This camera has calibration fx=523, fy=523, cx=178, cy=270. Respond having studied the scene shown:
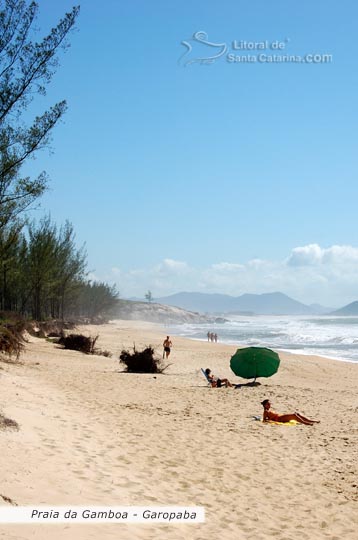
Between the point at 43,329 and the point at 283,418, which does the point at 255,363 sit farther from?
the point at 43,329

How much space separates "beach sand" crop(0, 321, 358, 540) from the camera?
6.33m

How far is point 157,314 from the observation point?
148 meters

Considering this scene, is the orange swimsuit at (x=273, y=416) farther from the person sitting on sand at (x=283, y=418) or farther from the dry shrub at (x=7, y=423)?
the dry shrub at (x=7, y=423)

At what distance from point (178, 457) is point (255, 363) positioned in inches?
367

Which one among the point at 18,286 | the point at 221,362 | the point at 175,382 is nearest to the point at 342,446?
the point at 175,382

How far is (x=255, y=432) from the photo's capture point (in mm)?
11227

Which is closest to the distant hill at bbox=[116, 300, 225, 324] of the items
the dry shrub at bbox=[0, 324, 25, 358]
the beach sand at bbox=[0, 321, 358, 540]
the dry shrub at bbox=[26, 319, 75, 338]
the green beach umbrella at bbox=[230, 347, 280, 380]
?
the dry shrub at bbox=[26, 319, 75, 338]

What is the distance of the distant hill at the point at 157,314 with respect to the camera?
140375 mm

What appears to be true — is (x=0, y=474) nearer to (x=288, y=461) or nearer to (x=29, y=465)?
(x=29, y=465)

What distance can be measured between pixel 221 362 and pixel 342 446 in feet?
54.3

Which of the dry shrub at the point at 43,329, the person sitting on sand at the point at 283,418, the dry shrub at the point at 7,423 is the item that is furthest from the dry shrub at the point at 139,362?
the dry shrub at the point at 7,423

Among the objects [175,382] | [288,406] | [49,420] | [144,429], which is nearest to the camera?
[49,420]

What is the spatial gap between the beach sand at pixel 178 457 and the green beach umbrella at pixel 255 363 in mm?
1512

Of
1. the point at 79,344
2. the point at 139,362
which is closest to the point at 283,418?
the point at 139,362
